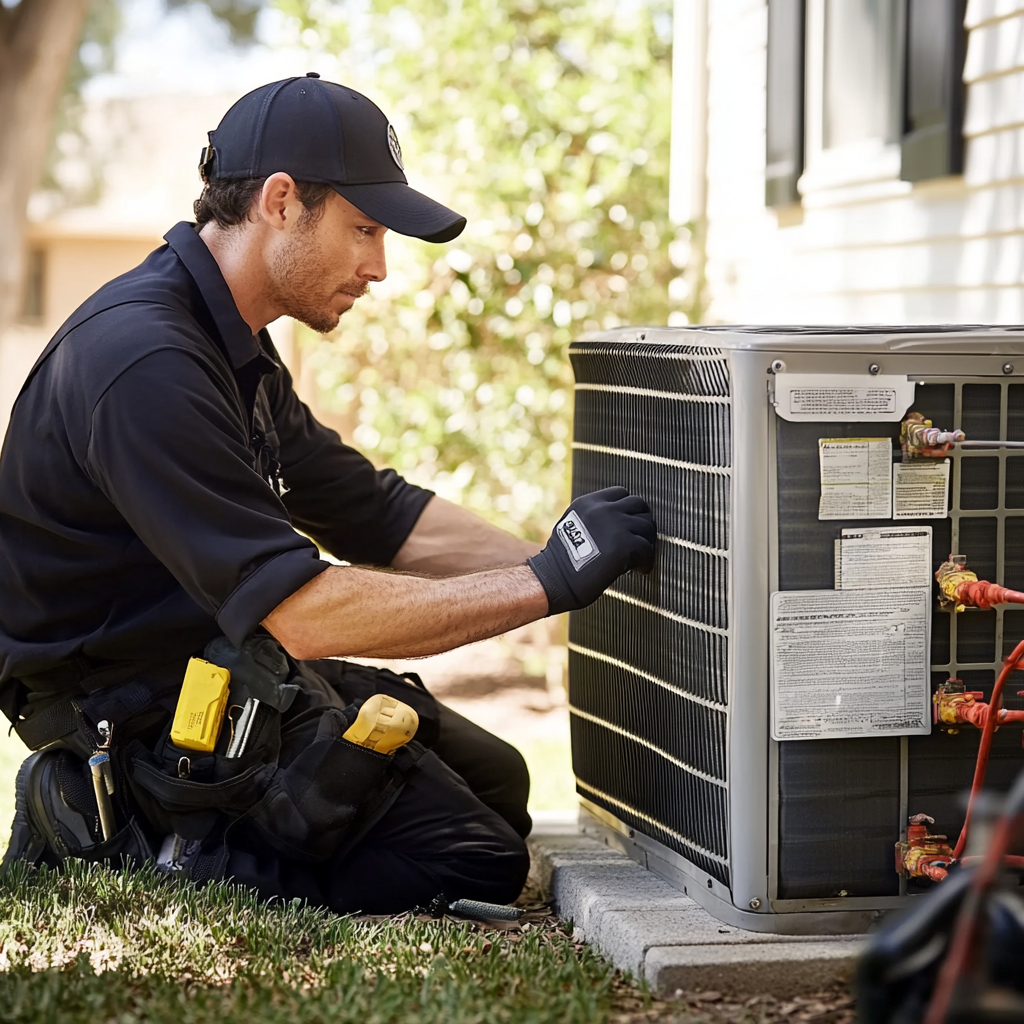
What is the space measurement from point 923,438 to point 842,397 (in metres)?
0.15

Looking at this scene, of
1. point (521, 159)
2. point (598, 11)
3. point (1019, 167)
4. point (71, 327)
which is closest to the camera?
point (71, 327)

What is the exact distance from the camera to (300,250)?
9.13 ft

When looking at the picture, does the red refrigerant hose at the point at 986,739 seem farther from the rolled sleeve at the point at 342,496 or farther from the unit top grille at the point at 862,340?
the rolled sleeve at the point at 342,496

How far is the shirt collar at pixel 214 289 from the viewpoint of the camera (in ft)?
9.12

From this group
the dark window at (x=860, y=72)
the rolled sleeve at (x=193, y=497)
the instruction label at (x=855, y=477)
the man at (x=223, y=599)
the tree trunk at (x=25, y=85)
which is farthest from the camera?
the tree trunk at (x=25, y=85)

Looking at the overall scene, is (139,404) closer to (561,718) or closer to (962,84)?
(962,84)

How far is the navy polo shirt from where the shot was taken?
242 cm

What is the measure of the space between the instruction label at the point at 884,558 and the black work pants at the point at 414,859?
997 mm

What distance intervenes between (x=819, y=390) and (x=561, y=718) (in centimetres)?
592

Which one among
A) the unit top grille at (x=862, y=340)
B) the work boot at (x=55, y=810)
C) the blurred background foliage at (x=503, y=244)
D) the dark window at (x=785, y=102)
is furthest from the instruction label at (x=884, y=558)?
the blurred background foliage at (x=503, y=244)

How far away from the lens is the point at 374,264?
2.86 meters

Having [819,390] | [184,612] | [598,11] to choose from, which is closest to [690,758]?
[819,390]

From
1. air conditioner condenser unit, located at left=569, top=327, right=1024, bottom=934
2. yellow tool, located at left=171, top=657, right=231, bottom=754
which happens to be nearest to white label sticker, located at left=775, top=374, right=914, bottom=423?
air conditioner condenser unit, located at left=569, top=327, right=1024, bottom=934

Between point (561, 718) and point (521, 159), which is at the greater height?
point (521, 159)
